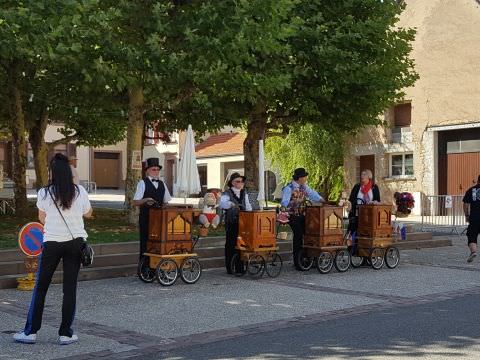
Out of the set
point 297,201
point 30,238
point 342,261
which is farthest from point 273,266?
point 30,238

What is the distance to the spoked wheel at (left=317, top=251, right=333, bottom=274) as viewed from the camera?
12.3 meters

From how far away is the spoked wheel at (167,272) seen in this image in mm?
10508

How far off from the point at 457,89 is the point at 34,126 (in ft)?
53.7

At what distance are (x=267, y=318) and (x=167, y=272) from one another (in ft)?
9.05

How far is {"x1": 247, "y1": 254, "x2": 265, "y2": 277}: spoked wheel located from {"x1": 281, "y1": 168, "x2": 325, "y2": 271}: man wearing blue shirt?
959 mm

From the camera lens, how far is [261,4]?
13.5m

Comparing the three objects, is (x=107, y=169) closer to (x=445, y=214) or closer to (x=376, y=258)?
(x=445, y=214)

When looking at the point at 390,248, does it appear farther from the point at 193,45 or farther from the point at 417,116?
the point at 417,116

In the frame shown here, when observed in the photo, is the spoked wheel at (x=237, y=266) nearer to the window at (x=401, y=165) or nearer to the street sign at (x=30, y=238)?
the street sign at (x=30, y=238)

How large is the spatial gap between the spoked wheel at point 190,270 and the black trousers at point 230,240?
992 millimetres

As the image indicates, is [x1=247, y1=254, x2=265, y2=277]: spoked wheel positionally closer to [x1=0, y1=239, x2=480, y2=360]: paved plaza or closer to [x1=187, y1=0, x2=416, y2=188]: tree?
[x1=0, y1=239, x2=480, y2=360]: paved plaza

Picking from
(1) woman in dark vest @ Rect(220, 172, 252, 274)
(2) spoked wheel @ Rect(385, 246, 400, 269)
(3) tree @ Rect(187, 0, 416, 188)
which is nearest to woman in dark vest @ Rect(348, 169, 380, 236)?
(2) spoked wheel @ Rect(385, 246, 400, 269)

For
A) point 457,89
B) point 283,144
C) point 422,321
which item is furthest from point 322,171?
point 422,321

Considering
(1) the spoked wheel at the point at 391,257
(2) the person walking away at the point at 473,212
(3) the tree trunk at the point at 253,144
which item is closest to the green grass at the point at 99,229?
(3) the tree trunk at the point at 253,144
